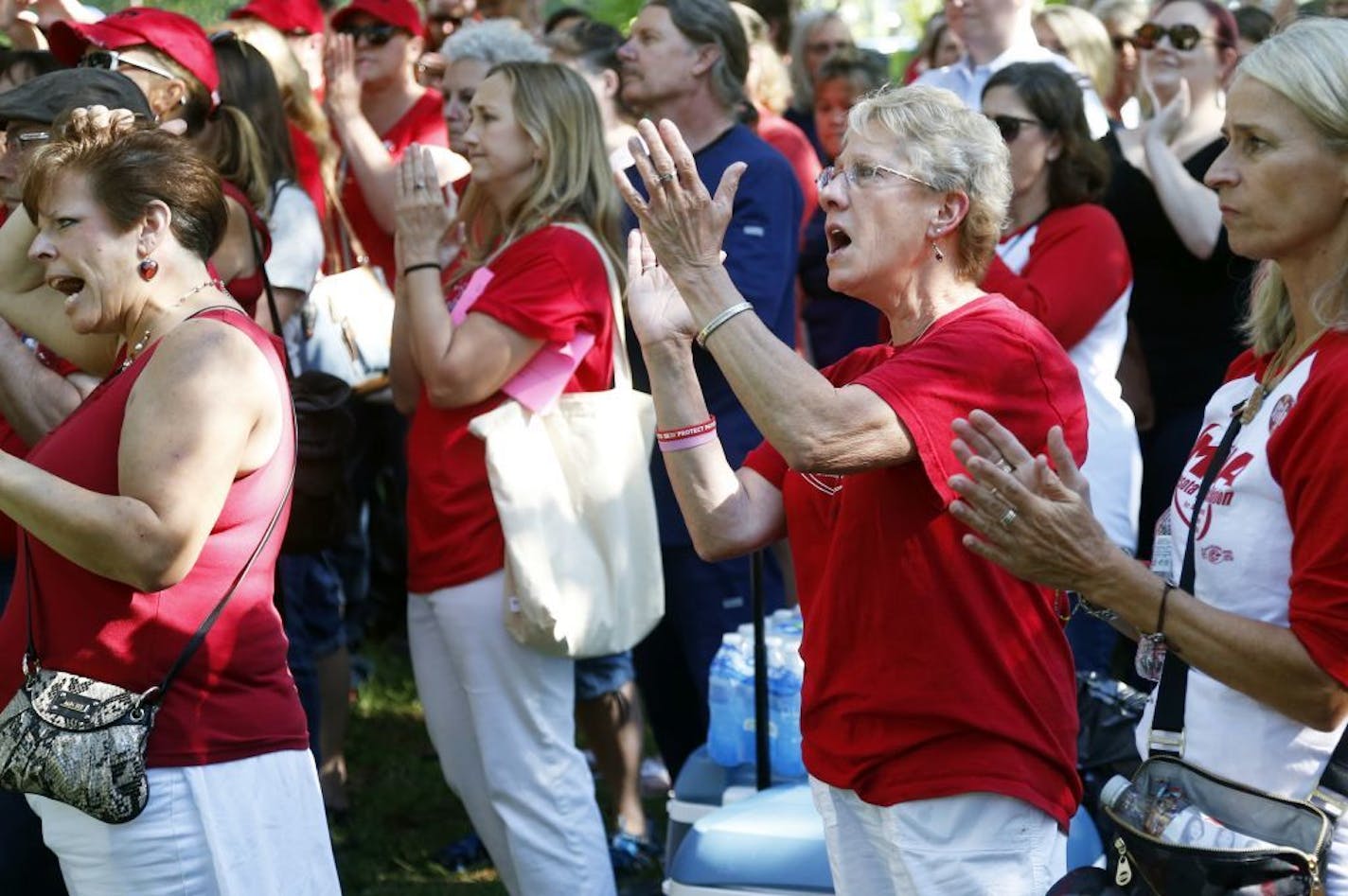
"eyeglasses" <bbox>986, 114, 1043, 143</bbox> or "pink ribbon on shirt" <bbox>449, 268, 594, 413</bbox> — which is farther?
"eyeglasses" <bbox>986, 114, 1043, 143</bbox>

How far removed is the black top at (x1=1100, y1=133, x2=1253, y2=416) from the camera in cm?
518

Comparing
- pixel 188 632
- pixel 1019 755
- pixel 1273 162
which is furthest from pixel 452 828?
pixel 1273 162

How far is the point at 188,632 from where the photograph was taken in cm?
296

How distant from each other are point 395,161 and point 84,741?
3360 millimetres

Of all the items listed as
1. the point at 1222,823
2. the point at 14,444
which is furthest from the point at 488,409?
the point at 1222,823

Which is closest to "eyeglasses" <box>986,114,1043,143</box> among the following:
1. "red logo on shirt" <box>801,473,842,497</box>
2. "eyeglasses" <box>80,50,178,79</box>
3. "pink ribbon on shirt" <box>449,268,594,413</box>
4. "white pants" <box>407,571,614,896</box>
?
"pink ribbon on shirt" <box>449,268,594,413</box>

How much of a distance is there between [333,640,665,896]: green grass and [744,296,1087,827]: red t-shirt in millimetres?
2352

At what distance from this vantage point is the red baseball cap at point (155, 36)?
4.40 meters

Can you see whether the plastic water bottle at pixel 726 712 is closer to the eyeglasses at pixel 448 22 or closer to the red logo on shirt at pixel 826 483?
the red logo on shirt at pixel 826 483

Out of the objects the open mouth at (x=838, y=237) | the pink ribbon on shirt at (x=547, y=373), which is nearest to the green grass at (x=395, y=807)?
the pink ribbon on shirt at (x=547, y=373)

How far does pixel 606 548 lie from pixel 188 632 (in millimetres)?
1572

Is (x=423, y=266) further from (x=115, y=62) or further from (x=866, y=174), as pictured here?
(x=866, y=174)

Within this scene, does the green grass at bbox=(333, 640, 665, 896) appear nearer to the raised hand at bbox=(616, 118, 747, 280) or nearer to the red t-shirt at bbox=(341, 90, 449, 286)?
the red t-shirt at bbox=(341, 90, 449, 286)

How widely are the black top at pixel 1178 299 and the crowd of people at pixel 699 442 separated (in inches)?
4.1
